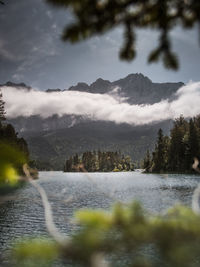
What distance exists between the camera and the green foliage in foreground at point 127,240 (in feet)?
4.08

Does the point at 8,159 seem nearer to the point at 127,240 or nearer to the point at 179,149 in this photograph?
the point at 127,240

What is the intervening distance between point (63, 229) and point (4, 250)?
529 cm

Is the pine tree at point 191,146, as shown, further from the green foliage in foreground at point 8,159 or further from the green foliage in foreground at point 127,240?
the green foliage in foreground at point 8,159

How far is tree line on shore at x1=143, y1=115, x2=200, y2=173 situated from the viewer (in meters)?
88.2

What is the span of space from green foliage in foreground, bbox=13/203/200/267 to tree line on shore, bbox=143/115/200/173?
8246cm

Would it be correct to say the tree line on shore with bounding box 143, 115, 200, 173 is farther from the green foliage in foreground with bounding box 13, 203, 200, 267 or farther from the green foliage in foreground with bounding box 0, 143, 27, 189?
the green foliage in foreground with bounding box 0, 143, 27, 189

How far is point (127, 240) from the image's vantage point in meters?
1.35

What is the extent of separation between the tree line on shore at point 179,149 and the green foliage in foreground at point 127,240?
3246 inches

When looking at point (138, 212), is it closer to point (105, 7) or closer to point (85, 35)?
point (85, 35)

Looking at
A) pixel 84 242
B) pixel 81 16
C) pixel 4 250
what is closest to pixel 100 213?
pixel 84 242

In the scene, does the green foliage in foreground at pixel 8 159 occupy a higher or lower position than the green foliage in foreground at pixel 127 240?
higher

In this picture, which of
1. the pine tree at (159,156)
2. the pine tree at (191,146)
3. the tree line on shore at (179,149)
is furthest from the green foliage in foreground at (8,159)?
the pine tree at (159,156)

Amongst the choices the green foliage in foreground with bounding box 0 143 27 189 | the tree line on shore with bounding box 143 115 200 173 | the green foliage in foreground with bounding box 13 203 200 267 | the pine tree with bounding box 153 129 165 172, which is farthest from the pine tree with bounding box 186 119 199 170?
the green foliage in foreground with bounding box 0 143 27 189

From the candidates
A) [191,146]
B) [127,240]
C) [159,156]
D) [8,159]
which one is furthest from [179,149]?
[8,159]
